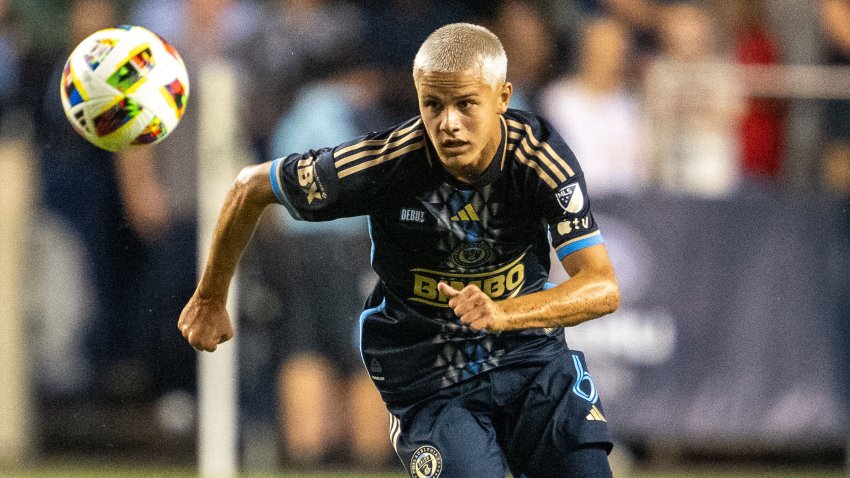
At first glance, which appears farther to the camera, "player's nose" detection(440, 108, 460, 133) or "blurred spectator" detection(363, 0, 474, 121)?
"blurred spectator" detection(363, 0, 474, 121)

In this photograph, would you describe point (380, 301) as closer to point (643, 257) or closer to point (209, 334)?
point (209, 334)

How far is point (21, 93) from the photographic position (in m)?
11.2

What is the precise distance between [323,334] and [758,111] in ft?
12.1

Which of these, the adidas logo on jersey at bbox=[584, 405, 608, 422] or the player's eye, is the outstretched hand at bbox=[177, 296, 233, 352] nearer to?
the player's eye

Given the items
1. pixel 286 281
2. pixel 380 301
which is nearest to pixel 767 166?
pixel 286 281

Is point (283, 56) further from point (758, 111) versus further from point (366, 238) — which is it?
point (758, 111)

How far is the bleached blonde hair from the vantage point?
5.69 metres

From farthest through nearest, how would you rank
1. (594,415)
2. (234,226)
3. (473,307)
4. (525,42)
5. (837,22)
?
(837,22), (525,42), (234,226), (594,415), (473,307)

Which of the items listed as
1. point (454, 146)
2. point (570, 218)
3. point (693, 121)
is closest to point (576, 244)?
point (570, 218)

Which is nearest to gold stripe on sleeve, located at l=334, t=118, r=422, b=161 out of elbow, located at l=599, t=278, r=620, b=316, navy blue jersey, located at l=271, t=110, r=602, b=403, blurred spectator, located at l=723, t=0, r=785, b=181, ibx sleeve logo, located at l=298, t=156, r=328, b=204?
navy blue jersey, located at l=271, t=110, r=602, b=403

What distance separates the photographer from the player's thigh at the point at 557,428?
5977 mm

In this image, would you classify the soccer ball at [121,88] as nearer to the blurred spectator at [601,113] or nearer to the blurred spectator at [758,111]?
the blurred spectator at [601,113]

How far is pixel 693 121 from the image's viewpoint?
10.9m

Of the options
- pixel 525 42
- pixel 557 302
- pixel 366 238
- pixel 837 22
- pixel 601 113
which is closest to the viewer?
pixel 557 302
